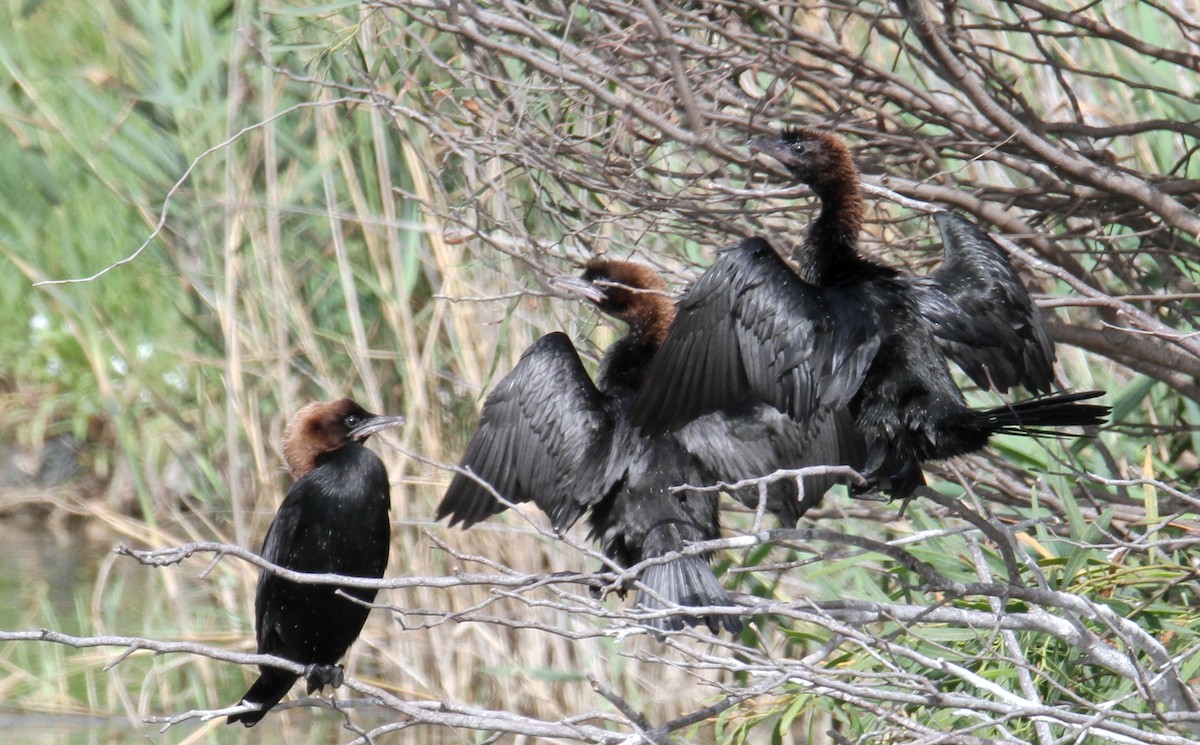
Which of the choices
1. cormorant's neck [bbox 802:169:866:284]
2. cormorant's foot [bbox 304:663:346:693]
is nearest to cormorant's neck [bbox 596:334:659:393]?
cormorant's neck [bbox 802:169:866:284]

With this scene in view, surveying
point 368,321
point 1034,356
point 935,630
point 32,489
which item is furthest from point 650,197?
point 32,489

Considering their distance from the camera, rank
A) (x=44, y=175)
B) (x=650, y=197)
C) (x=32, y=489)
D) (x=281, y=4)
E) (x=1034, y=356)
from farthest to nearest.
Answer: (x=32, y=489)
(x=44, y=175)
(x=281, y=4)
(x=650, y=197)
(x=1034, y=356)

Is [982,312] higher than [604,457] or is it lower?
higher

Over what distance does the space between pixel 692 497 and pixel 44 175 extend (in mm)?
4369

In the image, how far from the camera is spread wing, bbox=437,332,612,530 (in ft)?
11.6

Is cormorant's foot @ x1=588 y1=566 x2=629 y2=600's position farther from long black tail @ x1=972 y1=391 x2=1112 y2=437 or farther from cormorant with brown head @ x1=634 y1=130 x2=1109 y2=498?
long black tail @ x1=972 y1=391 x2=1112 y2=437

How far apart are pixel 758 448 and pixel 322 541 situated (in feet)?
3.39

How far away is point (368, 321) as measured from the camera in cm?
514

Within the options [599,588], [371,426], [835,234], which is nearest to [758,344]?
[835,234]

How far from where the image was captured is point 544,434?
3576 millimetres

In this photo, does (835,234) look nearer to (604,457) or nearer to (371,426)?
(604,457)

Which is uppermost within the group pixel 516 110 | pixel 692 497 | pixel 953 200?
pixel 516 110

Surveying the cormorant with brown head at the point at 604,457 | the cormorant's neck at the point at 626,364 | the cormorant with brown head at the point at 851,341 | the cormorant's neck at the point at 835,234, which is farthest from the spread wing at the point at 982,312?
the cormorant's neck at the point at 626,364

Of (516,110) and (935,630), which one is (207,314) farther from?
(935,630)
